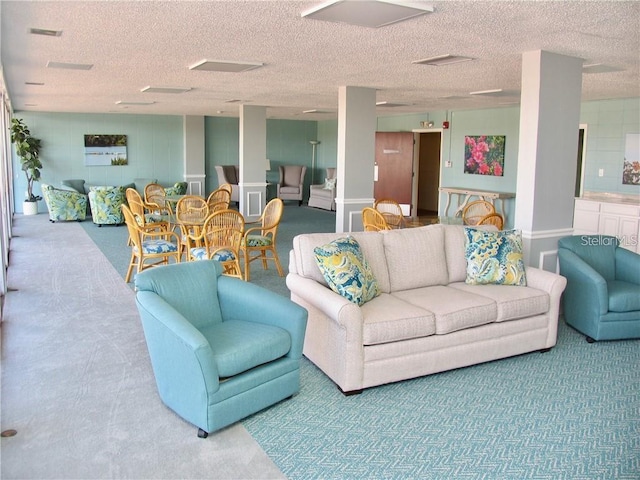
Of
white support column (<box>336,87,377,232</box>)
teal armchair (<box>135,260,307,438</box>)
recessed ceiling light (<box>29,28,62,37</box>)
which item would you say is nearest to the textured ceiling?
recessed ceiling light (<box>29,28,62,37</box>)

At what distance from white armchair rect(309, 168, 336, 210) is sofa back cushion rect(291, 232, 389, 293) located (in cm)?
961

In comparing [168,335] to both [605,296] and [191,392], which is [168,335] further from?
[605,296]

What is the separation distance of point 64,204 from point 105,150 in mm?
2632

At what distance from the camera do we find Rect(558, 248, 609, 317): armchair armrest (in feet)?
15.0

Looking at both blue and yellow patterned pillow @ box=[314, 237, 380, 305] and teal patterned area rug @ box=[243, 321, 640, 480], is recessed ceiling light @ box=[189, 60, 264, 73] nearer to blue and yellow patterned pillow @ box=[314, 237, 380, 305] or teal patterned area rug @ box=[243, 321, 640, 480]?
blue and yellow patterned pillow @ box=[314, 237, 380, 305]

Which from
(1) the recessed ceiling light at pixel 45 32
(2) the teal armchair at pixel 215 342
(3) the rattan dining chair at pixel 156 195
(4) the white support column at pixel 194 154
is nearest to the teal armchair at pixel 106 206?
(3) the rattan dining chair at pixel 156 195

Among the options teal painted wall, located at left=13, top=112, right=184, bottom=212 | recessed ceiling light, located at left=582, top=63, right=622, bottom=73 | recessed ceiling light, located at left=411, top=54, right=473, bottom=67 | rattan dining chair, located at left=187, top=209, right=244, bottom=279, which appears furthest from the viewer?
teal painted wall, located at left=13, top=112, right=184, bottom=212

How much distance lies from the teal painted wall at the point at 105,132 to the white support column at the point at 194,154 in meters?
0.28

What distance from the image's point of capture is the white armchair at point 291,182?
1561 centimetres

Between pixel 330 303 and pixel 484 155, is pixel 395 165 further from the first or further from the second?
pixel 330 303

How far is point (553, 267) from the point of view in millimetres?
5430

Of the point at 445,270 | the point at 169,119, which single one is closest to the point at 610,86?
the point at 445,270

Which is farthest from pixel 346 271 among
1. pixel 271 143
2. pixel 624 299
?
pixel 271 143

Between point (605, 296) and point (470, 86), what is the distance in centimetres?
369
